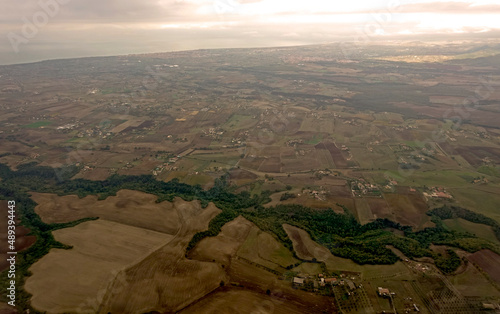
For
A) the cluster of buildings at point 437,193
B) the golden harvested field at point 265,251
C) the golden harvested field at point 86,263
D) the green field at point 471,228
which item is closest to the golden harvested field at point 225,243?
the golden harvested field at point 265,251

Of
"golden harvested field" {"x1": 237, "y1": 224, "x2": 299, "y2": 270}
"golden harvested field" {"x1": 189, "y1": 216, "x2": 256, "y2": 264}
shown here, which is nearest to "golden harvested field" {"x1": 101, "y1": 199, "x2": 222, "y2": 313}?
"golden harvested field" {"x1": 189, "y1": 216, "x2": 256, "y2": 264}

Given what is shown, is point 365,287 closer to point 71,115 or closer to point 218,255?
point 218,255

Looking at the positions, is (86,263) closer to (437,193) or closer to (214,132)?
(214,132)

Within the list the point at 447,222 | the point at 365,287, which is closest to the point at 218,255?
the point at 365,287

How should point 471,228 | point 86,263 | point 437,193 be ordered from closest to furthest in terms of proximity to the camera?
point 86,263 → point 471,228 → point 437,193

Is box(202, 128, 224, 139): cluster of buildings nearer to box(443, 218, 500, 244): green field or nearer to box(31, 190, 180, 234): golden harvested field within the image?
box(31, 190, 180, 234): golden harvested field

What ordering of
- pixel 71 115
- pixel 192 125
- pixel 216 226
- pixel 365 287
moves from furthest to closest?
pixel 71 115, pixel 192 125, pixel 216 226, pixel 365 287

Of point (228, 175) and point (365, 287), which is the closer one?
point (365, 287)

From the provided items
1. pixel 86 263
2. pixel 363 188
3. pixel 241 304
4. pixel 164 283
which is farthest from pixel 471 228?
→ pixel 86 263
